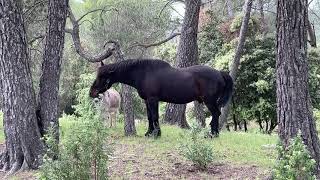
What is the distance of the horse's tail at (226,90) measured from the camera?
10336 millimetres

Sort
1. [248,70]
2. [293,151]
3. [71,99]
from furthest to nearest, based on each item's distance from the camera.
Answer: [71,99]
[248,70]
[293,151]

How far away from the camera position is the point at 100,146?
16.0 ft

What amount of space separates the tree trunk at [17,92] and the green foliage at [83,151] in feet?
5.48

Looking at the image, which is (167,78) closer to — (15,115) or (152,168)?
(152,168)

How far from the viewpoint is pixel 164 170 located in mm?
7102

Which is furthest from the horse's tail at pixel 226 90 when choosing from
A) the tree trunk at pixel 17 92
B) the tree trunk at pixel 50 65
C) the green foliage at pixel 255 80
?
the green foliage at pixel 255 80

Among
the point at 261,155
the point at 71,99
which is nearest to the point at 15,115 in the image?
the point at 261,155

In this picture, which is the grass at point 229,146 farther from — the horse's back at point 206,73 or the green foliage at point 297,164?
the green foliage at point 297,164

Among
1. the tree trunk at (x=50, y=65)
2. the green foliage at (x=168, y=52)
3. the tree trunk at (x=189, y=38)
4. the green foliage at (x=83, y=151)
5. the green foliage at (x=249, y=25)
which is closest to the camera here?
the green foliage at (x=83, y=151)

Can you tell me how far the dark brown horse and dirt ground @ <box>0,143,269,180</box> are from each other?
6.84 feet

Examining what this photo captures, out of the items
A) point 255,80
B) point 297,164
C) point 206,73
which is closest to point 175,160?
point 206,73

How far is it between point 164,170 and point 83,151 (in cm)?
241

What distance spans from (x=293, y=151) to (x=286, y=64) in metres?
1.80

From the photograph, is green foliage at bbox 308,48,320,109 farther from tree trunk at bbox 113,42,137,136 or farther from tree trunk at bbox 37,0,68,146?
tree trunk at bbox 37,0,68,146
